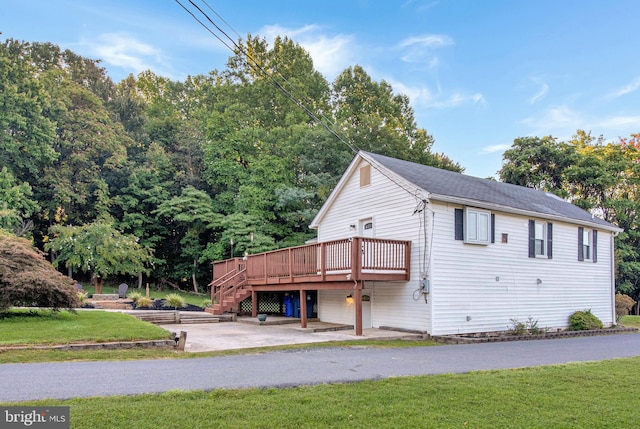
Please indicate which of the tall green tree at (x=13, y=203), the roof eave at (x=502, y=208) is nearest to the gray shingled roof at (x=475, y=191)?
the roof eave at (x=502, y=208)

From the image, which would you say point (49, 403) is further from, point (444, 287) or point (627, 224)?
point (627, 224)

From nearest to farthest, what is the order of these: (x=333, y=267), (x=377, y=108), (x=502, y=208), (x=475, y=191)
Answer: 1. (x=333, y=267)
2. (x=502, y=208)
3. (x=475, y=191)
4. (x=377, y=108)

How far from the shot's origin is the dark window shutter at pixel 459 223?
13297mm

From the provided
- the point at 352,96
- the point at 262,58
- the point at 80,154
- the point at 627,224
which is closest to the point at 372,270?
the point at 80,154

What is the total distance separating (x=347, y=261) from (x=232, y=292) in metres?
6.75

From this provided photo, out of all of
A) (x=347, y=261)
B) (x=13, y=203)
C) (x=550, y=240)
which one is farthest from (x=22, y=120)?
(x=550, y=240)

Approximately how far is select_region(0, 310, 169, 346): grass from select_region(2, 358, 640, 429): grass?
483cm

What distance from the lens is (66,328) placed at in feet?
33.6

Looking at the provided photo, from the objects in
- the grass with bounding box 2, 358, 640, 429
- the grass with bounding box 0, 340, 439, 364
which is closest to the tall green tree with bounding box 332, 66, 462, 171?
the grass with bounding box 0, 340, 439, 364

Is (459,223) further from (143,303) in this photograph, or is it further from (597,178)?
(597,178)

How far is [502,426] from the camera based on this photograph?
446 cm

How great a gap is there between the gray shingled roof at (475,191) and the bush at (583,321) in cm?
363

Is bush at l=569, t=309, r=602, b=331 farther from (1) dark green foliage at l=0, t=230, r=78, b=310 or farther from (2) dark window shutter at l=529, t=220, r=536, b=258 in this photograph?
(1) dark green foliage at l=0, t=230, r=78, b=310

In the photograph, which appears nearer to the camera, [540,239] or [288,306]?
[540,239]
